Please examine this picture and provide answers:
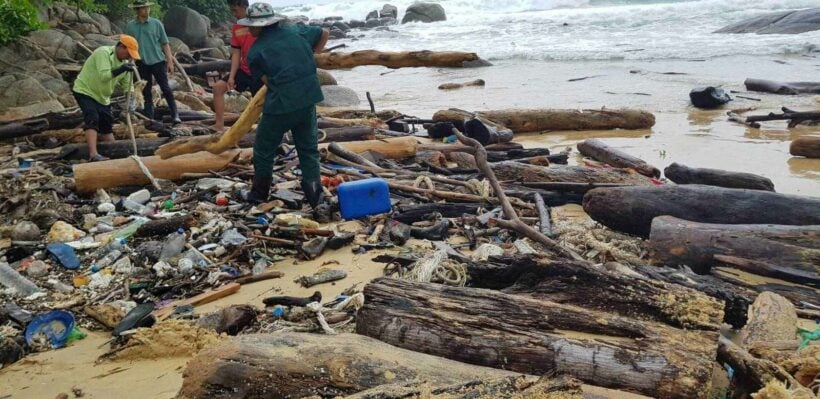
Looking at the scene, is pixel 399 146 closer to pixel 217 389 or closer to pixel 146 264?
pixel 146 264

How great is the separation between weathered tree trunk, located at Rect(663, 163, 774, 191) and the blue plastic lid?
20.5ft

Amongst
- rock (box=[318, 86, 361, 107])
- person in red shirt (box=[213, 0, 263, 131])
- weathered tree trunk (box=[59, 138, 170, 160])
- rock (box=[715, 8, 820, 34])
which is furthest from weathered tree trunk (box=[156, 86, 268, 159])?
rock (box=[715, 8, 820, 34])

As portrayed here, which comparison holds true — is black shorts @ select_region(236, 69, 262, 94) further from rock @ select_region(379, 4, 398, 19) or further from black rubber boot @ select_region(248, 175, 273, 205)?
rock @ select_region(379, 4, 398, 19)

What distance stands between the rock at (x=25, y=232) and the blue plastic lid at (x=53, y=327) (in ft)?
6.20

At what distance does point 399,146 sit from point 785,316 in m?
5.79

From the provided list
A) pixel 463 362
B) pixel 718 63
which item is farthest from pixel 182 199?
pixel 718 63

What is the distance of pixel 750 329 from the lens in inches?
133

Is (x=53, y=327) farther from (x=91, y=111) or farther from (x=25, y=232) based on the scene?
(x=91, y=111)

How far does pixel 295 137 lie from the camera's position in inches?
257

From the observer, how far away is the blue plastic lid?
3998 millimetres

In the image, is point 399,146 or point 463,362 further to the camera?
point 399,146

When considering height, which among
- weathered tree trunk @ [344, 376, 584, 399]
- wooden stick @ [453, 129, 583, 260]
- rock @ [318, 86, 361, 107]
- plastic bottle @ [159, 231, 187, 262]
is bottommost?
rock @ [318, 86, 361, 107]

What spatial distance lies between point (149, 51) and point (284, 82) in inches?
196

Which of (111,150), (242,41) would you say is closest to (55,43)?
(111,150)
